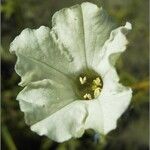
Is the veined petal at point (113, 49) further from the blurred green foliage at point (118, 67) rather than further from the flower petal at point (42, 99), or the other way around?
the blurred green foliage at point (118, 67)

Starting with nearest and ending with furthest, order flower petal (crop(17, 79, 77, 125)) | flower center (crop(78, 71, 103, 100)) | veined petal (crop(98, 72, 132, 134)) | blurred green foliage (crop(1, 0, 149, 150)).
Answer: veined petal (crop(98, 72, 132, 134))
flower petal (crop(17, 79, 77, 125))
flower center (crop(78, 71, 103, 100))
blurred green foliage (crop(1, 0, 149, 150))

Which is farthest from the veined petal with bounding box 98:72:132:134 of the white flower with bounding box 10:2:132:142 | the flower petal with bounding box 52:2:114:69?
the flower petal with bounding box 52:2:114:69

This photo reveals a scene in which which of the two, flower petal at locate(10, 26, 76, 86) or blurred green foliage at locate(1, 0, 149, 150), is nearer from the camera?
flower petal at locate(10, 26, 76, 86)

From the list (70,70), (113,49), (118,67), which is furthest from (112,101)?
(118,67)

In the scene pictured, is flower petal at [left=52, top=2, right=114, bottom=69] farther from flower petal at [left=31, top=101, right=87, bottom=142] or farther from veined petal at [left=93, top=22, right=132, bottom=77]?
flower petal at [left=31, top=101, right=87, bottom=142]

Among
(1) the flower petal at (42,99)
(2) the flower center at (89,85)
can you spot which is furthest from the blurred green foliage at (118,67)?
(1) the flower petal at (42,99)

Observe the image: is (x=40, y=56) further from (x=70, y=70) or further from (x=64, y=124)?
(x=64, y=124)
